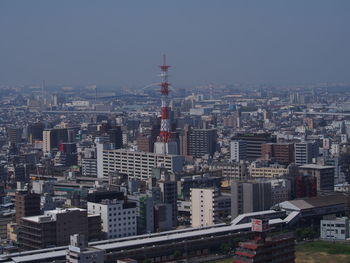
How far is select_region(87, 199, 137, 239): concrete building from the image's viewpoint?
12.4 m

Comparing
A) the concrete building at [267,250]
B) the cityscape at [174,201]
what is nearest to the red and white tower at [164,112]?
the cityscape at [174,201]

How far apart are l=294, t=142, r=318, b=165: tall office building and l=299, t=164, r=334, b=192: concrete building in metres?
3.76

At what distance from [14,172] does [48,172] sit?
907mm

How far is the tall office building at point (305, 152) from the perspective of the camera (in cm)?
2053

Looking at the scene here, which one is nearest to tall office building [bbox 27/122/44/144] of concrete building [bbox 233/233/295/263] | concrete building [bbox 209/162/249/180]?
concrete building [bbox 209/162/249/180]

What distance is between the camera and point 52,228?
11.6m

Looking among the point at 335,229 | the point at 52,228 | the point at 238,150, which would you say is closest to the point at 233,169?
the point at 238,150

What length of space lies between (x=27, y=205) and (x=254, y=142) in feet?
34.2

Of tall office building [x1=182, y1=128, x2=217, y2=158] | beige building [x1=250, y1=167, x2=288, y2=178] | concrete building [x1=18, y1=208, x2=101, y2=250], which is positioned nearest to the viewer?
concrete building [x1=18, y1=208, x2=101, y2=250]

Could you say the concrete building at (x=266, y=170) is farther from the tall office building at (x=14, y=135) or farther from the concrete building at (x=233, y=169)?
the tall office building at (x=14, y=135)

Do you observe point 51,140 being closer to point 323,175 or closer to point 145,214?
point 323,175

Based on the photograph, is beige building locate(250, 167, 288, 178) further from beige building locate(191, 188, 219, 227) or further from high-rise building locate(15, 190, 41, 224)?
high-rise building locate(15, 190, 41, 224)

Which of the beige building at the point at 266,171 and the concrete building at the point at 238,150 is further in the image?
the concrete building at the point at 238,150

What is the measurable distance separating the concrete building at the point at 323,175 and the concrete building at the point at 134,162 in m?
2.87
